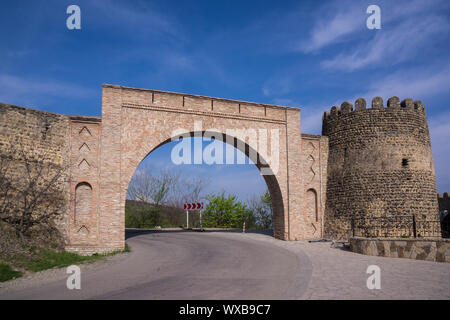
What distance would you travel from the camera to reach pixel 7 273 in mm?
8188

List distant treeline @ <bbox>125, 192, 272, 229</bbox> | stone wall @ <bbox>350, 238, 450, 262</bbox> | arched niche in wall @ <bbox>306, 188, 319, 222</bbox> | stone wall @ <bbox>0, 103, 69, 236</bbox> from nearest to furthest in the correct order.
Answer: stone wall @ <bbox>350, 238, 450, 262</bbox>
stone wall @ <bbox>0, 103, 69, 236</bbox>
arched niche in wall @ <bbox>306, 188, 319, 222</bbox>
distant treeline @ <bbox>125, 192, 272, 229</bbox>

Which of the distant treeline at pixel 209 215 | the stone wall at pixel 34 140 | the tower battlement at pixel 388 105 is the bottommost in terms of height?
the distant treeline at pixel 209 215

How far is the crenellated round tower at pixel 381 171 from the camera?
627 inches

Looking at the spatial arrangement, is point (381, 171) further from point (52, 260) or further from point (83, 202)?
point (52, 260)

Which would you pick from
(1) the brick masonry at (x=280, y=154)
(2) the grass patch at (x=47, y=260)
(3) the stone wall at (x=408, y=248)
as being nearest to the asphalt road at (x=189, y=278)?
(2) the grass patch at (x=47, y=260)

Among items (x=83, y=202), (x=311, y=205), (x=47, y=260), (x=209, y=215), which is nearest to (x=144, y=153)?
(x=83, y=202)

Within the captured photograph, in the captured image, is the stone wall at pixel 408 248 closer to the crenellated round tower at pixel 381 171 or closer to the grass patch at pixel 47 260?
the crenellated round tower at pixel 381 171

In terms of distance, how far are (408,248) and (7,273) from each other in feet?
38.1

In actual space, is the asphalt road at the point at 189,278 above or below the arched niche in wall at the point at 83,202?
below

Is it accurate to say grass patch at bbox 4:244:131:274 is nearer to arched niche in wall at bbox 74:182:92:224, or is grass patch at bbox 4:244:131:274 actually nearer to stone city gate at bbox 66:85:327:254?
stone city gate at bbox 66:85:327:254

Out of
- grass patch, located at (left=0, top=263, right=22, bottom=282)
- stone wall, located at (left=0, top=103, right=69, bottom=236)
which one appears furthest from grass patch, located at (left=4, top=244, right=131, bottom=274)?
stone wall, located at (left=0, top=103, right=69, bottom=236)

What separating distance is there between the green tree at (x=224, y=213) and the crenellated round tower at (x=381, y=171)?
49.1ft

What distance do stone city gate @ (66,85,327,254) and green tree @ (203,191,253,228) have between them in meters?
14.8

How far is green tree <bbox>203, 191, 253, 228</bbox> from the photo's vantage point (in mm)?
31391
